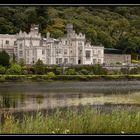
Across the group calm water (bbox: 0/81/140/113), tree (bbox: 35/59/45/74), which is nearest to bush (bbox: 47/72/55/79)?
tree (bbox: 35/59/45/74)

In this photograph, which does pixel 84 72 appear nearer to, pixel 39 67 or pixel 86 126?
pixel 39 67

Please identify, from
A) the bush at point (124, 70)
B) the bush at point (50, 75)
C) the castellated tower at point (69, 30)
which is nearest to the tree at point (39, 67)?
the bush at point (50, 75)

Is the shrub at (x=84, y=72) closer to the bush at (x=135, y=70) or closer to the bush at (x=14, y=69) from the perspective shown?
the bush at (x=14, y=69)

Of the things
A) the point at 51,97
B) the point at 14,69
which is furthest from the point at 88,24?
the point at 51,97

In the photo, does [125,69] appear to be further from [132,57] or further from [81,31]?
[81,31]
